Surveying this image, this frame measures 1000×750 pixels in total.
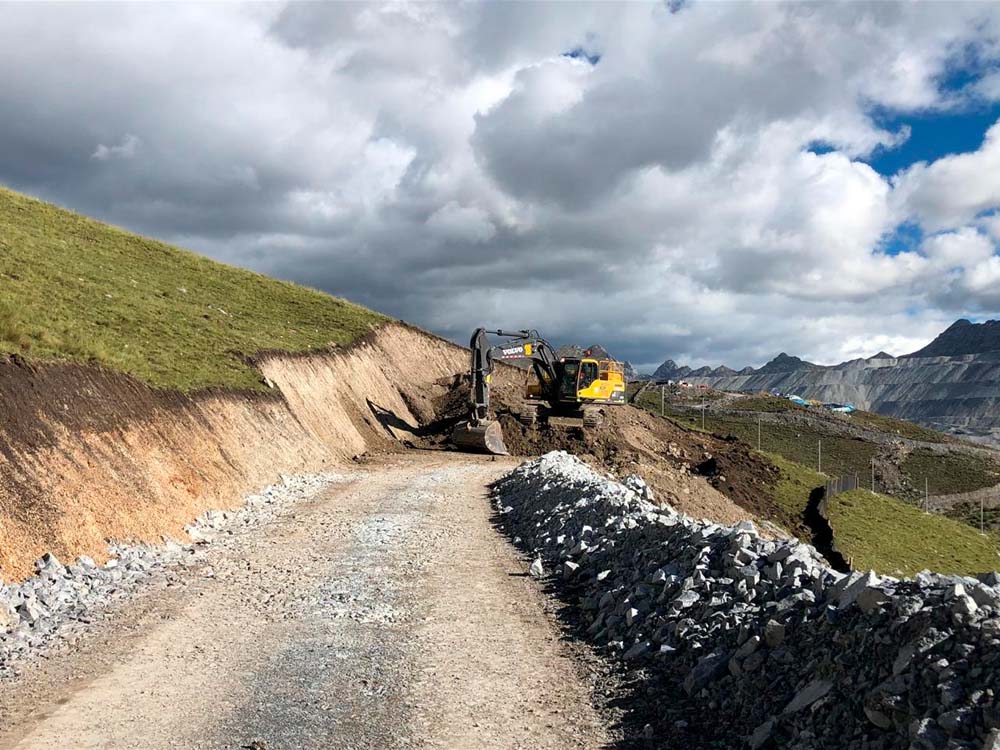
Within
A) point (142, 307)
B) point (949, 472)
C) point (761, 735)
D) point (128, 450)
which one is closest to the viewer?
point (761, 735)

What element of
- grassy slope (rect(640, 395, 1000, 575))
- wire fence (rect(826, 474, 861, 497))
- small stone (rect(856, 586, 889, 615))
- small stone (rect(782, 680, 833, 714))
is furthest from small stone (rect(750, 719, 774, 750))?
wire fence (rect(826, 474, 861, 497))

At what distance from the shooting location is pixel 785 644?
23.5 feet

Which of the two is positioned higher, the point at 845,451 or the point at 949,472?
the point at 845,451

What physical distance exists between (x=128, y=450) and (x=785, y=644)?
1355 cm

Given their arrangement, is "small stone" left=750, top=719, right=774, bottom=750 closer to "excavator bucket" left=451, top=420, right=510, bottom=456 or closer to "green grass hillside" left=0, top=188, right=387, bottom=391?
"green grass hillside" left=0, top=188, right=387, bottom=391

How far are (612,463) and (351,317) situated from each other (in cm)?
1886

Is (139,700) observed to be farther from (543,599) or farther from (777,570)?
(777,570)

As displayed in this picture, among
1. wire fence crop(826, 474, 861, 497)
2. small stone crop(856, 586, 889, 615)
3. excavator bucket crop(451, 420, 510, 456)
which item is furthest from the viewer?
wire fence crop(826, 474, 861, 497)

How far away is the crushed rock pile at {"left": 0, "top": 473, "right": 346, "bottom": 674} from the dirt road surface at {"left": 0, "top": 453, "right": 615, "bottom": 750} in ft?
1.23

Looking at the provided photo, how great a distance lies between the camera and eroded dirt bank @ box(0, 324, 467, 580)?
1198 cm

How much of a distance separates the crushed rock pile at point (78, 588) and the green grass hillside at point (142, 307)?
5158 millimetres

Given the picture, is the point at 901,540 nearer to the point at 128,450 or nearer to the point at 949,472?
the point at 128,450

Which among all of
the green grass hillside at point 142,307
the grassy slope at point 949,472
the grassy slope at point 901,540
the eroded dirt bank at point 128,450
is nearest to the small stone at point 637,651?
the eroded dirt bank at point 128,450

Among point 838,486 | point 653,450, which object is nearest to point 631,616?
point 653,450
